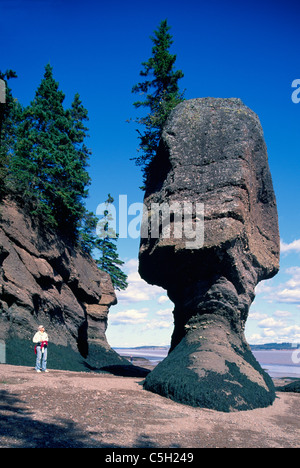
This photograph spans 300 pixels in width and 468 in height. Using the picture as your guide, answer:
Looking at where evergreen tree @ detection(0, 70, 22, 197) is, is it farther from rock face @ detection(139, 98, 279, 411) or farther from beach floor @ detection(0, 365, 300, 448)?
beach floor @ detection(0, 365, 300, 448)

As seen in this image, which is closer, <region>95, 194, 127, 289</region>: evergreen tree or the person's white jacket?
the person's white jacket

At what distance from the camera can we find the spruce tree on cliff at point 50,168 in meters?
19.1

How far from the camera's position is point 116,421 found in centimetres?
642

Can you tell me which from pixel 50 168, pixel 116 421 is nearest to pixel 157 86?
pixel 50 168

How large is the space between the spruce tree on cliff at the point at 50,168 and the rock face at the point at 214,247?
19.2 feet

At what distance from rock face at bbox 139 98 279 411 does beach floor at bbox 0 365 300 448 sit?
1.31m

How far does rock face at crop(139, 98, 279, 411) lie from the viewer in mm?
10391

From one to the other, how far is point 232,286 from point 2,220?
11606 millimetres

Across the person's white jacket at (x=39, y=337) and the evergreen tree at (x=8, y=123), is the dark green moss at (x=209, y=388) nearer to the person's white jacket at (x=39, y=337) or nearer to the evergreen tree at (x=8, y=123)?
the person's white jacket at (x=39, y=337)

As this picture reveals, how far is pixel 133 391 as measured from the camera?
9734 millimetres

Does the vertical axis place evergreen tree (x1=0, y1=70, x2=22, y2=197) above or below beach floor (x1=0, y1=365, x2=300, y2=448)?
above

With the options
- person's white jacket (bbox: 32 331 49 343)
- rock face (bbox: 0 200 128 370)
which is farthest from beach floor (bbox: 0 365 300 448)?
rock face (bbox: 0 200 128 370)

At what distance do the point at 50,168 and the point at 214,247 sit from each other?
1207 centimetres

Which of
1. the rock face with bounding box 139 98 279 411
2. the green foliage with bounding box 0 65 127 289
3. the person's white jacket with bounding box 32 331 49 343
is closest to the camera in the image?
the rock face with bounding box 139 98 279 411
